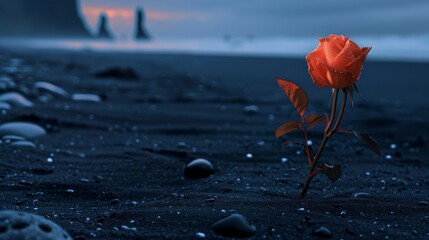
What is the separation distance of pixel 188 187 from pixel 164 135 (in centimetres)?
143

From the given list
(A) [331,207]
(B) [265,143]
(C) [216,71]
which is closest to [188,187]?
(A) [331,207]

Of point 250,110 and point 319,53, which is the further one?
point 250,110

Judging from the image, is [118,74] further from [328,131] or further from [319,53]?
[319,53]

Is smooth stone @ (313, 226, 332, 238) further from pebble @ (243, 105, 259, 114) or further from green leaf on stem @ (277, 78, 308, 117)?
pebble @ (243, 105, 259, 114)

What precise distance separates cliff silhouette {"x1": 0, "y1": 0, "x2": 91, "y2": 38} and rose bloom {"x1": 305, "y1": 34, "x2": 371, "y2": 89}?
60341 mm

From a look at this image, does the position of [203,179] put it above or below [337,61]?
below

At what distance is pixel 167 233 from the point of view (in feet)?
5.14

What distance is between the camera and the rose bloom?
1.51m

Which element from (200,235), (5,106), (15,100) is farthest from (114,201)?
(15,100)

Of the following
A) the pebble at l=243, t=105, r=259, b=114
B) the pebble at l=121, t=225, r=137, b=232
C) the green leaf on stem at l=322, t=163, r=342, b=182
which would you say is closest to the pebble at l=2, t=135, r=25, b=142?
the pebble at l=121, t=225, r=137, b=232

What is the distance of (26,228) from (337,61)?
35.3 inches

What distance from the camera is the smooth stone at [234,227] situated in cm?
153

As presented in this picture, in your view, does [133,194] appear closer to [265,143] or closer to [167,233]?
[167,233]

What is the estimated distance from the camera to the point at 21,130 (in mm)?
3162
